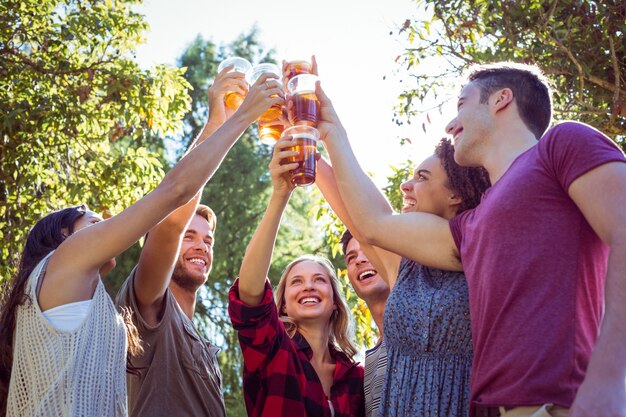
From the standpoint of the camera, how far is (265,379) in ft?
11.6

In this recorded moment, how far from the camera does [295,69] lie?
356 centimetres

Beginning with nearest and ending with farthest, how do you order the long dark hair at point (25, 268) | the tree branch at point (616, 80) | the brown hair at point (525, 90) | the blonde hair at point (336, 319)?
the brown hair at point (525, 90), the long dark hair at point (25, 268), the blonde hair at point (336, 319), the tree branch at point (616, 80)

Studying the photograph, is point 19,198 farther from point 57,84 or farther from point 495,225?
point 495,225

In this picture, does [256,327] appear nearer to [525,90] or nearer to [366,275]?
[366,275]

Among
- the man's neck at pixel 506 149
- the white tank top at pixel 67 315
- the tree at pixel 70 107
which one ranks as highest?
the tree at pixel 70 107

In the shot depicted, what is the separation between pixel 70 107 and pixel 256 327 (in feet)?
19.3

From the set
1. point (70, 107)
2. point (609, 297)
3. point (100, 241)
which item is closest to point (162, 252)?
point (100, 241)

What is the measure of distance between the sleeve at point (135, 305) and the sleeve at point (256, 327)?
0.56 metres

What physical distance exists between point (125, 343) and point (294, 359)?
2.94 ft

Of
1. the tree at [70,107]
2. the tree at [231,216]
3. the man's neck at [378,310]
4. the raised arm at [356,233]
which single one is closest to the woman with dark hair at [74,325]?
the raised arm at [356,233]

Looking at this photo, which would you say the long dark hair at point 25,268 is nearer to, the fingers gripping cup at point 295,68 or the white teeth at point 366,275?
the fingers gripping cup at point 295,68

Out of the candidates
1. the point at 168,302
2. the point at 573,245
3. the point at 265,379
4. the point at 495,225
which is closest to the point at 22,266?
the point at 168,302

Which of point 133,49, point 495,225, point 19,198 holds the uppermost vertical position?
point 133,49

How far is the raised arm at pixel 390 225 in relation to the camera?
2.84 metres
